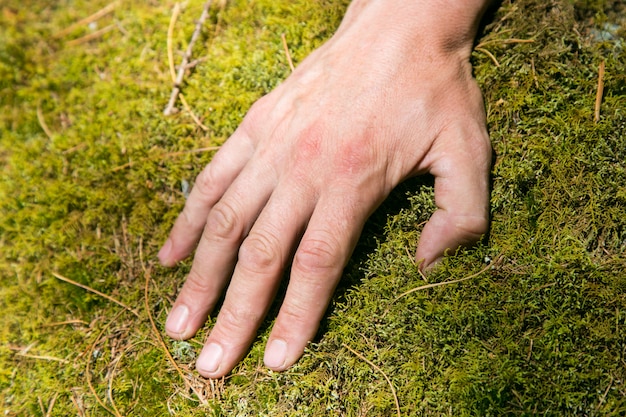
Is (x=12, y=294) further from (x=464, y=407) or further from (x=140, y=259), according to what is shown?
(x=464, y=407)

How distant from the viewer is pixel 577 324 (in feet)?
6.77

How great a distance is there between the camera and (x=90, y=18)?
11.8ft

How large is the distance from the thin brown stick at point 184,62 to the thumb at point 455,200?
1627 millimetres

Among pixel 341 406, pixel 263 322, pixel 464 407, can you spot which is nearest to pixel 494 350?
pixel 464 407

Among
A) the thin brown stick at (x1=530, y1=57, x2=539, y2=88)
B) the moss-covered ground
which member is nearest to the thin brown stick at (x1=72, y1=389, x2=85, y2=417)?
the moss-covered ground

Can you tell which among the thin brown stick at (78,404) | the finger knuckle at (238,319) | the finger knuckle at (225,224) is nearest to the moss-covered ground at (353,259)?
the thin brown stick at (78,404)

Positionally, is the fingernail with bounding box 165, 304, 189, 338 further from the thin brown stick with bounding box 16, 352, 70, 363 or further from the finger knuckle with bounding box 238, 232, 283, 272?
the thin brown stick with bounding box 16, 352, 70, 363

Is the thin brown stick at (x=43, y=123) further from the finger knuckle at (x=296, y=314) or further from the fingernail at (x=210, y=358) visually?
the finger knuckle at (x=296, y=314)

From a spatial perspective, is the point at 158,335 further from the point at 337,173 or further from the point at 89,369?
the point at 337,173

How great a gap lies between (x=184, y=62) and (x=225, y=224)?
1276mm

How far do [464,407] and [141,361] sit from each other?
4.99ft

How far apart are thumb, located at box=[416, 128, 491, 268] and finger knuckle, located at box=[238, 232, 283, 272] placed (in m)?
0.65

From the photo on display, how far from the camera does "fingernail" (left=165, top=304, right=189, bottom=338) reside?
7.91 feet

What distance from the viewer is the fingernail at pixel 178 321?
2412 mm
